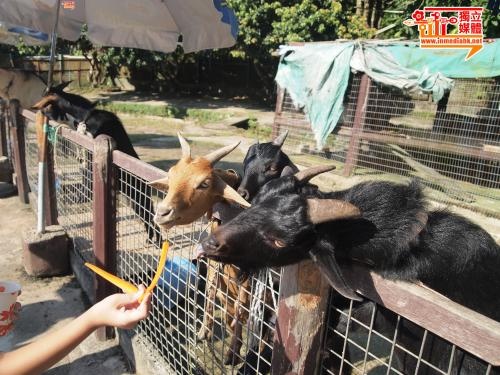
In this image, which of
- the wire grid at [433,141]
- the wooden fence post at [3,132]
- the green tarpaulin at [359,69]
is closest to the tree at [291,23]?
the green tarpaulin at [359,69]

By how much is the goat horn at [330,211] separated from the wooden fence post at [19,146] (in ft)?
19.3

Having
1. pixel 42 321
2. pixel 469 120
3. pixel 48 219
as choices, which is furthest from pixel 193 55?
pixel 42 321

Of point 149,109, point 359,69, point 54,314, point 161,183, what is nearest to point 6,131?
point 54,314

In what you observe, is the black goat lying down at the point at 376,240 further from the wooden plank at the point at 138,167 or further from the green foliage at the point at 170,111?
the green foliage at the point at 170,111

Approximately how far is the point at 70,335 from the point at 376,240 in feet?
4.31

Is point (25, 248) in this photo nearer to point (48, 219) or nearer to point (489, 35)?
point (48, 219)

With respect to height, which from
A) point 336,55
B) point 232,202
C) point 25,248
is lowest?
point 25,248

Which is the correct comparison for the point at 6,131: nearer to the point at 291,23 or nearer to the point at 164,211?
the point at 164,211

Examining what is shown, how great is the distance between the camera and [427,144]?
8.78 metres

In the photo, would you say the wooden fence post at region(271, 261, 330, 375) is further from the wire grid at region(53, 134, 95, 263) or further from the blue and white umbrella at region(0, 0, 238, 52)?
the blue and white umbrella at region(0, 0, 238, 52)

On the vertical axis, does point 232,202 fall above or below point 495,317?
above

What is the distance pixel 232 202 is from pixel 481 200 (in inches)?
278

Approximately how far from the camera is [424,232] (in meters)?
2.08

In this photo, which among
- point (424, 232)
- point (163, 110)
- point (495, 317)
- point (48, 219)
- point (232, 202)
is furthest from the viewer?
point (163, 110)
